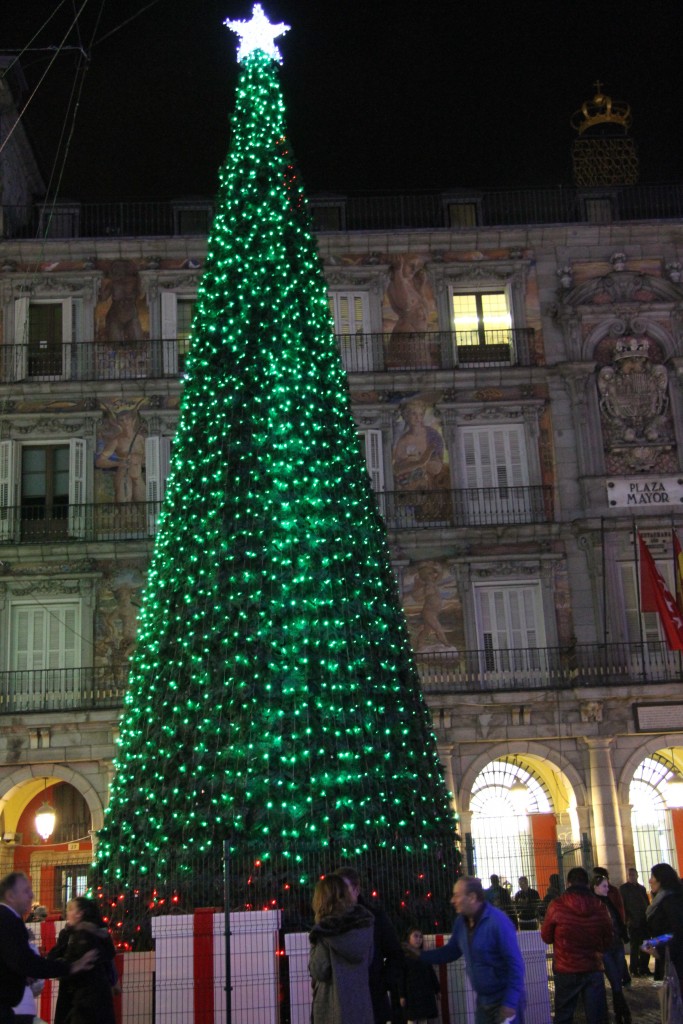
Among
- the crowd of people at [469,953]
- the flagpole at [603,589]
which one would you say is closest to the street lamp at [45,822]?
the flagpole at [603,589]

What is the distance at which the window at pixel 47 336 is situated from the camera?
26188 mm

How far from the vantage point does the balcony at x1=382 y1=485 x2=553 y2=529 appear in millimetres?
25531

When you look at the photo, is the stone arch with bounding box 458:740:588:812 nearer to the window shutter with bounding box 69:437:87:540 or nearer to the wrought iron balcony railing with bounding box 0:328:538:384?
the wrought iron balcony railing with bounding box 0:328:538:384

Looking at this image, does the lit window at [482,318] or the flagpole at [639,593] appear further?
the lit window at [482,318]

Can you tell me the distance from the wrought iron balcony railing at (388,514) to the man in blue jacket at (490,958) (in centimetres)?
1845

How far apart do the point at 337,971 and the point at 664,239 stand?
2331 centimetres

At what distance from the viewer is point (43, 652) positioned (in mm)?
24641

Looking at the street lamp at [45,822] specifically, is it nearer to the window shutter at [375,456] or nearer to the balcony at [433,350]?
the window shutter at [375,456]

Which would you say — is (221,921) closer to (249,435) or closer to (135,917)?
(135,917)

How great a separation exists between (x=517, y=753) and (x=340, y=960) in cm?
1882

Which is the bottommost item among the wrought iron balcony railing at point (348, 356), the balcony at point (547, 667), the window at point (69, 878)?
the window at point (69, 878)

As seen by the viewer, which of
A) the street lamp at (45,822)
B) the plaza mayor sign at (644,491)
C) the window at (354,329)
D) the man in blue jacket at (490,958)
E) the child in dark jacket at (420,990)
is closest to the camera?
the man in blue jacket at (490,958)

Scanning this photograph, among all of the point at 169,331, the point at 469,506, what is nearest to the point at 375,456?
the point at 469,506

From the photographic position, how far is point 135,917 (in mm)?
9711
